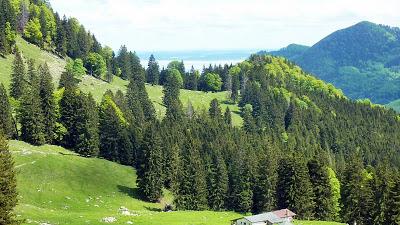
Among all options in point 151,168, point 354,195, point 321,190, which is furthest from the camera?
point 151,168

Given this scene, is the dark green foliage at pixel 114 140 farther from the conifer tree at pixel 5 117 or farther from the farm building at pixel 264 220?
the farm building at pixel 264 220

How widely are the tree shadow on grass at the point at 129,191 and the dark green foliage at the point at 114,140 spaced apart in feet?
73.2

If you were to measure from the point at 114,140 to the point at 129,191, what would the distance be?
27580mm

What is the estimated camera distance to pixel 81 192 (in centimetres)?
9950

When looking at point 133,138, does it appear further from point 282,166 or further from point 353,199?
point 353,199

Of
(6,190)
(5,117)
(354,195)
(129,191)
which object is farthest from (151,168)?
(6,190)

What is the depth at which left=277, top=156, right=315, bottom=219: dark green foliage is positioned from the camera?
335ft

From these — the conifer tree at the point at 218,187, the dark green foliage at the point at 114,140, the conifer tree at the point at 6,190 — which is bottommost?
the conifer tree at the point at 218,187

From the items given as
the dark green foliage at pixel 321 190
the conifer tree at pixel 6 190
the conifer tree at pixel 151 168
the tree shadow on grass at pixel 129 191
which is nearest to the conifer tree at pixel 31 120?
the tree shadow on grass at pixel 129 191

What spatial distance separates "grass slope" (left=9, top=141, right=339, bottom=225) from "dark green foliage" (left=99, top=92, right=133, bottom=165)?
28.5 ft

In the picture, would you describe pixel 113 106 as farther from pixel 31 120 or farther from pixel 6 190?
pixel 6 190

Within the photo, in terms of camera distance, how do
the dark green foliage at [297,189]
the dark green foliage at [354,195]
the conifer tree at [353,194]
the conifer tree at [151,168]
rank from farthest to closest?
1. the conifer tree at [151,168]
2. the dark green foliage at [297,189]
3. the conifer tree at [353,194]
4. the dark green foliage at [354,195]

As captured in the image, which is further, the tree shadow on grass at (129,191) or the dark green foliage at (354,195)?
the tree shadow on grass at (129,191)

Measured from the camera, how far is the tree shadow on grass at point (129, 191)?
108 m
